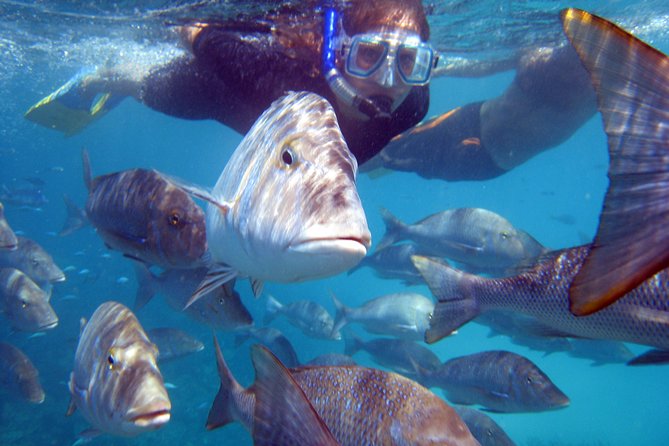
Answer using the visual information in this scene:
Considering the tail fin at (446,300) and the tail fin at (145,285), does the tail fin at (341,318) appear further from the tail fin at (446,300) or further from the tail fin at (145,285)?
the tail fin at (446,300)

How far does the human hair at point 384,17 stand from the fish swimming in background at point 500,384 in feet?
12.5

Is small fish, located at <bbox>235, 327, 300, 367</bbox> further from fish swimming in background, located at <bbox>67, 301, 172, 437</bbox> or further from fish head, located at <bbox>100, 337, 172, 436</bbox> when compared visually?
fish head, located at <bbox>100, 337, 172, 436</bbox>

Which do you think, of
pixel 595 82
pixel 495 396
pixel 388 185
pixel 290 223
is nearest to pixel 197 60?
pixel 290 223

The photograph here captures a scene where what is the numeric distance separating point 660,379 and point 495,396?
98259 mm

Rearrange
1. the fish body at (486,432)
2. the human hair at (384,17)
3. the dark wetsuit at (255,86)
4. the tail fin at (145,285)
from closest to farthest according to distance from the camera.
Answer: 1. the human hair at (384,17)
2. the dark wetsuit at (255,86)
3. the fish body at (486,432)
4. the tail fin at (145,285)

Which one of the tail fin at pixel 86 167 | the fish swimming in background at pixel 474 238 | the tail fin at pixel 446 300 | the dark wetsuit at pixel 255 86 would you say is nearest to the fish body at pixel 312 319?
the fish swimming in background at pixel 474 238

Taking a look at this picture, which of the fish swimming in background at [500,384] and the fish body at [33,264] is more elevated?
the fish swimming in background at [500,384]

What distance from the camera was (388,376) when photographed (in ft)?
8.11

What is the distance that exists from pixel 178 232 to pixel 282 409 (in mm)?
1852

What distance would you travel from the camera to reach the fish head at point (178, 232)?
2842 mm

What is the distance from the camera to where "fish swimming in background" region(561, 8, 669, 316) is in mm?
839

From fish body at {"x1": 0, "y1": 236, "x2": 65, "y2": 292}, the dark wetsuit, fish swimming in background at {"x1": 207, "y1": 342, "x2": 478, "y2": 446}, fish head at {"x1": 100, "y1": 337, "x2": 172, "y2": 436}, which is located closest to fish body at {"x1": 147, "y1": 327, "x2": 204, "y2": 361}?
fish body at {"x1": 0, "y1": 236, "x2": 65, "y2": 292}

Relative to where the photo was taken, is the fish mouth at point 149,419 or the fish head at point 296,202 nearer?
the fish head at point 296,202

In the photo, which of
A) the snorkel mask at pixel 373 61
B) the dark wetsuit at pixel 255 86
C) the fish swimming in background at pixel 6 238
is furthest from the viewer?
the fish swimming in background at pixel 6 238
